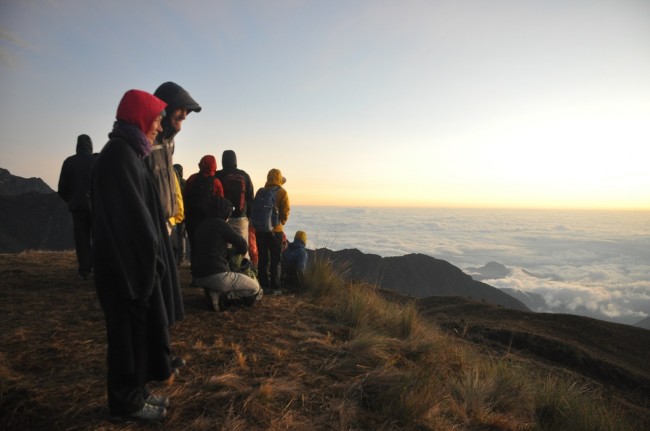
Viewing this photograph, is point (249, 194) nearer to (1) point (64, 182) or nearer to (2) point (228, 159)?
(2) point (228, 159)

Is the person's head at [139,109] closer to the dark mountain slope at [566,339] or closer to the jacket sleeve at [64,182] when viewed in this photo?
the jacket sleeve at [64,182]

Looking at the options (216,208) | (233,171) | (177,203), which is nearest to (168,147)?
(177,203)

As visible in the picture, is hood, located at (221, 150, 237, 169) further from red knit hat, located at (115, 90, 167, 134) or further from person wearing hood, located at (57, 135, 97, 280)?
→ red knit hat, located at (115, 90, 167, 134)

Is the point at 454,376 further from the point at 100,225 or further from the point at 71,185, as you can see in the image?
the point at 71,185

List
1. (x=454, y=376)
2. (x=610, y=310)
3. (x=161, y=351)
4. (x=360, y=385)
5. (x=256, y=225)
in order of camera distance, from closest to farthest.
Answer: (x=161, y=351) → (x=360, y=385) → (x=454, y=376) → (x=256, y=225) → (x=610, y=310)

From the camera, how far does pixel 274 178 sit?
20.5 ft

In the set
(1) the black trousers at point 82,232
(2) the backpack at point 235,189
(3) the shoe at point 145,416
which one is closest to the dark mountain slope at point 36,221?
(1) the black trousers at point 82,232

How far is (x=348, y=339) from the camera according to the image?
4.28 m

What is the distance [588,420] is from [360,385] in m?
2.07

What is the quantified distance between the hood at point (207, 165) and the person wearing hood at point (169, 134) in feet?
6.09

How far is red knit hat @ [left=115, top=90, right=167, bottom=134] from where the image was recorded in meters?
2.03

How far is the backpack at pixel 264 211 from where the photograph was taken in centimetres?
602

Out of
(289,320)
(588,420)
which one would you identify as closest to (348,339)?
(289,320)

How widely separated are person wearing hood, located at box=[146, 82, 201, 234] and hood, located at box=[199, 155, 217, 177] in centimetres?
185
